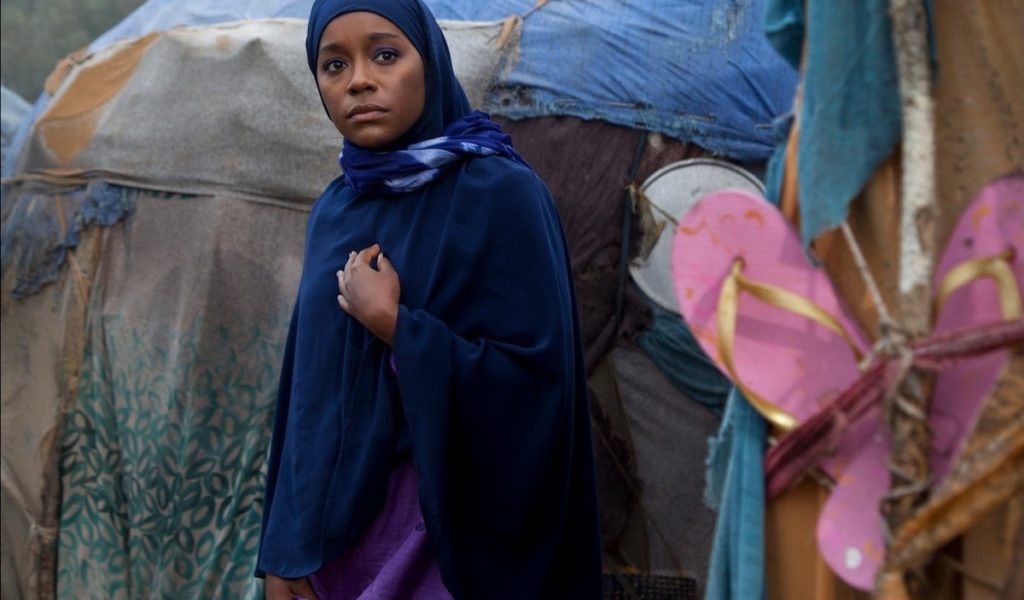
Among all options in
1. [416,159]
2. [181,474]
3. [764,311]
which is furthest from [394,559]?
[181,474]

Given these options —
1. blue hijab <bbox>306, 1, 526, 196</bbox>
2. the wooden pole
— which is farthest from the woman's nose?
the wooden pole

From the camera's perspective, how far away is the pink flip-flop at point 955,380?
1675 millimetres

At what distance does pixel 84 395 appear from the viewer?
492 centimetres

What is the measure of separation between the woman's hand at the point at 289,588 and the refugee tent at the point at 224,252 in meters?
1.72

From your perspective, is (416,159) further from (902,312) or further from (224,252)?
(224,252)

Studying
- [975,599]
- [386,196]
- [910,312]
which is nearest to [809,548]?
[975,599]

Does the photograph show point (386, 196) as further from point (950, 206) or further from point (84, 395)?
point (84, 395)

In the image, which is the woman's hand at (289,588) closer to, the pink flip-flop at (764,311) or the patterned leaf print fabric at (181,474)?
the pink flip-flop at (764,311)

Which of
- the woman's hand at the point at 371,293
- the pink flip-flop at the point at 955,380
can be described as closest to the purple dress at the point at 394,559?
the woman's hand at the point at 371,293

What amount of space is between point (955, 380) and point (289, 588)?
55.5 inches

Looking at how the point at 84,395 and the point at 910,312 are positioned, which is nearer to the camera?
the point at 910,312

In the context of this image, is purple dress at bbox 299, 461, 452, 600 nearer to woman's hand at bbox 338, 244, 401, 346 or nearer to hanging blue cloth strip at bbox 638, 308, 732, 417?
woman's hand at bbox 338, 244, 401, 346

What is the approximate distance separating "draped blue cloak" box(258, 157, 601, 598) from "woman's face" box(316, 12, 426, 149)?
0.50 feet

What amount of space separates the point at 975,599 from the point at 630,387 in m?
2.69
